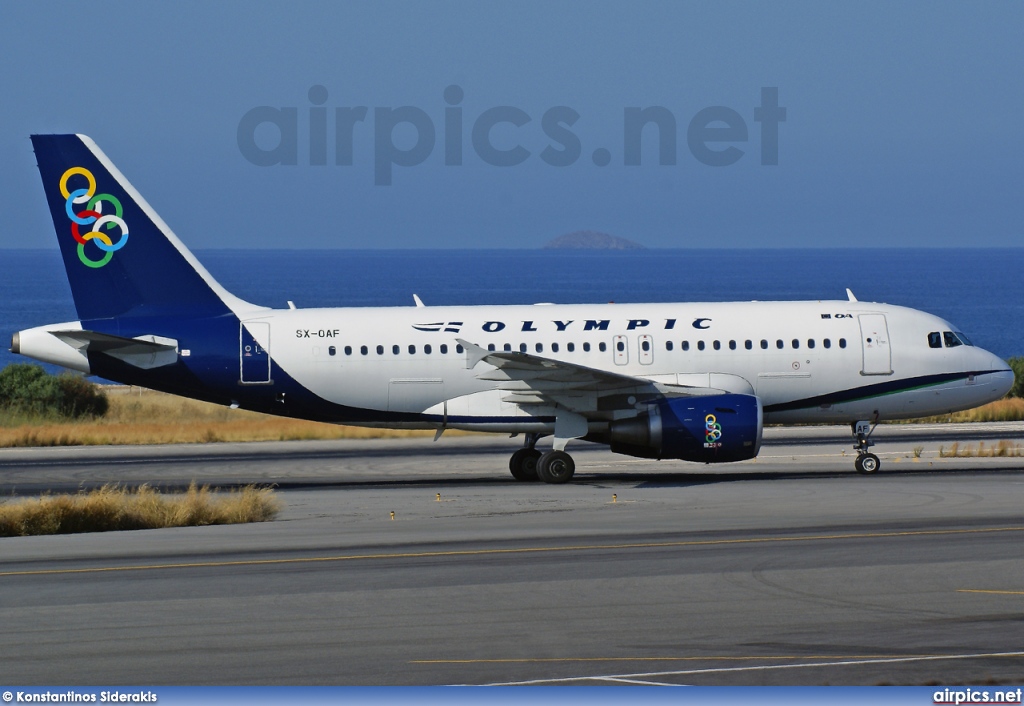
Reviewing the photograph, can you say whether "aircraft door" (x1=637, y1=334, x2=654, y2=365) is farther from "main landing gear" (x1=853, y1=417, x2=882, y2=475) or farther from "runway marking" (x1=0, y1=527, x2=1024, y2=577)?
"runway marking" (x1=0, y1=527, x2=1024, y2=577)

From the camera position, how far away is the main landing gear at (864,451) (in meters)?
33.1

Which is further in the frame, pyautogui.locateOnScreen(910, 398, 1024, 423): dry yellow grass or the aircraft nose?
pyautogui.locateOnScreen(910, 398, 1024, 423): dry yellow grass

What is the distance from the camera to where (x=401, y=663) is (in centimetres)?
1366

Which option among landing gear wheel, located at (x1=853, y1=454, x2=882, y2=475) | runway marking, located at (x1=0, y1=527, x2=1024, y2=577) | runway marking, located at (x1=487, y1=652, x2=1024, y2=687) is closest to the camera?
runway marking, located at (x1=487, y1=652, x2=1024, y2=687)

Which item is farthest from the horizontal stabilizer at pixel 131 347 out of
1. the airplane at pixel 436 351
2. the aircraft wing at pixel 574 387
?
the aircraft wing at pixel 574 387

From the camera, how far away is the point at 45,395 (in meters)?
56.1

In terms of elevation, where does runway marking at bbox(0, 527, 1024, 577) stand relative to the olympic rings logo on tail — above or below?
below

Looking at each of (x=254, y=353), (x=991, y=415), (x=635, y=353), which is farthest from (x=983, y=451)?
(x=254, y=353)

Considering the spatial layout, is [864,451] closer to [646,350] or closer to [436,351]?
[646,350]

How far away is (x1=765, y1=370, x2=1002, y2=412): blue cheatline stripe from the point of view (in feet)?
110

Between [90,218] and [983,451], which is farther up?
[90,218]

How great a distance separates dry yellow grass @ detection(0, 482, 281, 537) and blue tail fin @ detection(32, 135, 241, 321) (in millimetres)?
7217

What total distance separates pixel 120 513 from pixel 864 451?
674 inches

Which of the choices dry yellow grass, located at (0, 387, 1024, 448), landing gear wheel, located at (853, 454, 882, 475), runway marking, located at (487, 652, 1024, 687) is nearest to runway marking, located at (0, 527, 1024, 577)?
runway marking, located at (487, 652, 1024, 687)
